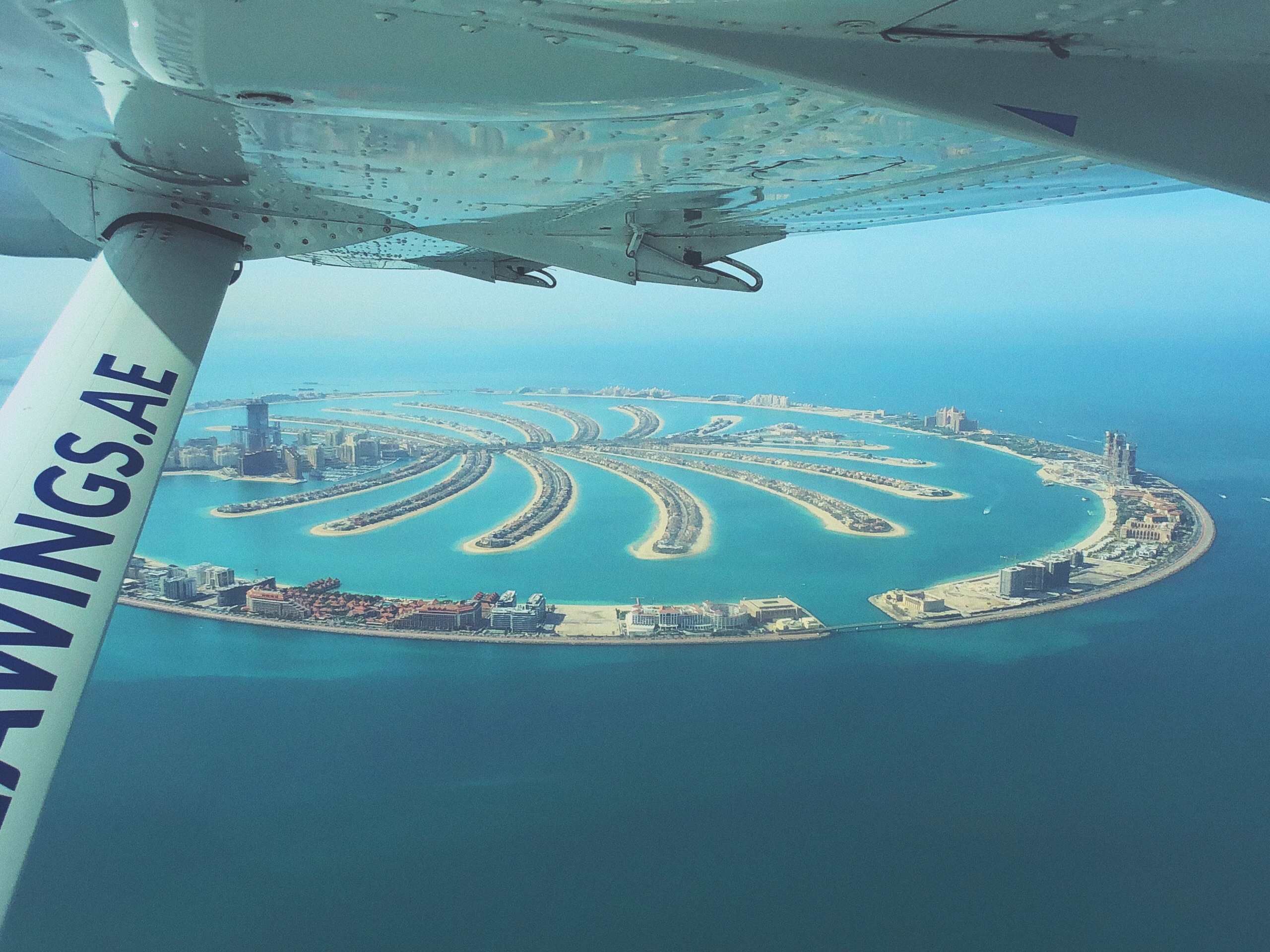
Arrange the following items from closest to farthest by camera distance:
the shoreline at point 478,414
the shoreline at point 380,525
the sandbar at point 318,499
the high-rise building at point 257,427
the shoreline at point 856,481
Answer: the shoreline at point 380,525 < the sandbar at point 318,499 < the high-rise building at point 257,427 < the shoreline at point 856,481 < the shoreline at point 478,414

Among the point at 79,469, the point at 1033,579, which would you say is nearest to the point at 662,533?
the point at 1033,579

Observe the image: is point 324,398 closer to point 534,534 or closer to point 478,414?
point 478,414

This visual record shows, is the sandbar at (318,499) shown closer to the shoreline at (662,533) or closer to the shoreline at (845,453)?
the shoreline at (662,533)

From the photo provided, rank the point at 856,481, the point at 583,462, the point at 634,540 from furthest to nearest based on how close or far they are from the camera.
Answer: the point at 583,462, the point at 856,481, the point at 634,540

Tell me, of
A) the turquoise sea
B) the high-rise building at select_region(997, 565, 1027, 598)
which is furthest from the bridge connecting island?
the high-rise building at select_region(997, 565, 1027, 598)

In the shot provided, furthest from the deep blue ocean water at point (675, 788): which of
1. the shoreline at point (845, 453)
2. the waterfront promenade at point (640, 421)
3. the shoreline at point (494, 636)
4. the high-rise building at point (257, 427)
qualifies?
the waterfront promenade at point (640, 421)

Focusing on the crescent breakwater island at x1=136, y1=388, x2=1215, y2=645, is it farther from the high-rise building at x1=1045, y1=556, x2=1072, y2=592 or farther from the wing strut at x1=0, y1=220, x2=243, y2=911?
the wing strut at x1=0, y1=220, x2=243, y2=911
